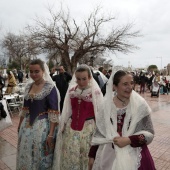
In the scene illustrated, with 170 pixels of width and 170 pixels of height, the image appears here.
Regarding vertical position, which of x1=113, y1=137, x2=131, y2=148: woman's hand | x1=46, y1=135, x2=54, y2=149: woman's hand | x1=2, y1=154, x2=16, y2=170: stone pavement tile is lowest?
x1=2, y1=154, x2=16, y2=170: stone pavement tile

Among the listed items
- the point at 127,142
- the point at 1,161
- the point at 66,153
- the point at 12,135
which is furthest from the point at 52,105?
the point at 12,135

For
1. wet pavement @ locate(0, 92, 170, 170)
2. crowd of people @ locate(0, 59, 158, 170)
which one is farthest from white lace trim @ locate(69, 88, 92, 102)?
wet pavement @ locate(0, 92, 170, 170)

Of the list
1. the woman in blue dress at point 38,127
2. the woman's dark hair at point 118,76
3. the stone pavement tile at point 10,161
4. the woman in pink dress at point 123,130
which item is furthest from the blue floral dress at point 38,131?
the stone pavement tile at point 10,161

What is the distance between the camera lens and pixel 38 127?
2.51 metres

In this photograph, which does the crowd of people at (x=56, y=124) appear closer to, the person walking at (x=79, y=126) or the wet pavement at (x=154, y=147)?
the person walking at (x=79, y=126)

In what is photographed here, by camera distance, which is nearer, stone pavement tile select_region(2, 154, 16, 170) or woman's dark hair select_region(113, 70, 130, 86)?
woman's dark hair select_region(113, 70, 130, 86)

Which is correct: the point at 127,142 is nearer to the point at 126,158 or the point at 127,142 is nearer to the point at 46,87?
the point at 126,158

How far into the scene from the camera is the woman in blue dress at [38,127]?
251 centimetres

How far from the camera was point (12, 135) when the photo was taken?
218 inches

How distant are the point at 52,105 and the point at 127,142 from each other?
3.72 feet

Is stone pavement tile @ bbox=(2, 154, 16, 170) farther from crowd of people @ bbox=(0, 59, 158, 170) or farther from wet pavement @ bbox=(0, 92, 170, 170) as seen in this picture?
crowd of people @ bbox=(0, 59, 158, 170)

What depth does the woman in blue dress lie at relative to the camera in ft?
8.25

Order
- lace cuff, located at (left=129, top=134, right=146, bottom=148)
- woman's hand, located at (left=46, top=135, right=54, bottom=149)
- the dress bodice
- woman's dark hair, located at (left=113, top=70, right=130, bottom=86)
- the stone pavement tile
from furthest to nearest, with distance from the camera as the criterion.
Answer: the stone pavement tile
the dress bodice
woman's hand, located at (left=46, top=135, right=54, bottom=149)
woman's dark hair, located at (left=113, top=70, right=130, bottom=86)
lace cuff, located at (left=129, top=134, right=146, bottom=148)

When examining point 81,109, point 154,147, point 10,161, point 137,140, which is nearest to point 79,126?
point 81,109
